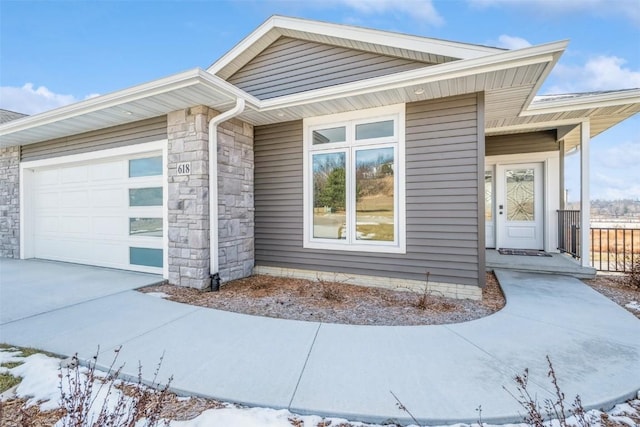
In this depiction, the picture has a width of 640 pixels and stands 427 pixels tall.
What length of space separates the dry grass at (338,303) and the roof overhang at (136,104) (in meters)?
2.83

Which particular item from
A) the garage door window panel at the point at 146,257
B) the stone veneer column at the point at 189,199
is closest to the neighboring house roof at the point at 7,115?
the garage door window panel at the point at 146,257

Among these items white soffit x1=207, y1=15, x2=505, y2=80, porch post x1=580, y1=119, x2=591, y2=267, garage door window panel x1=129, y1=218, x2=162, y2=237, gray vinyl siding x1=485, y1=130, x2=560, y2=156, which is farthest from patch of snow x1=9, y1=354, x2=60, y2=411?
gray vinyl siding x1=485, y1=130, x2=560, y2=156

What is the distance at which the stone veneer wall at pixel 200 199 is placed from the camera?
180 inches

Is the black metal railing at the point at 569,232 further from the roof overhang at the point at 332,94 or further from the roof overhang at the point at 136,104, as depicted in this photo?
the roof overhang at the point at 136,104

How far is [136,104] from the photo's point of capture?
4.39m

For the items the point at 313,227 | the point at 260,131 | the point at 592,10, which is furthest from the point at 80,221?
the point at 592,10

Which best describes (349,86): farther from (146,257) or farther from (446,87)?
(146,257)

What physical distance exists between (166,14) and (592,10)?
9.85 m

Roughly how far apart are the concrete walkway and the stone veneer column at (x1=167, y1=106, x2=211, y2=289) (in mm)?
894

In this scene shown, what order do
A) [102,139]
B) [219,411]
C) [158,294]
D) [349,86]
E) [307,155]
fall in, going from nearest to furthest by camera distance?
[219,411]
[349,86]
[158,294]
[307,155]
[102,139]

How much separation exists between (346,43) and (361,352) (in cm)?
474

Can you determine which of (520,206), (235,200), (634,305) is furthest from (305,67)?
(634,305)

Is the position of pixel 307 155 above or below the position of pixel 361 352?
above

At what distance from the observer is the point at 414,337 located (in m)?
2.82
